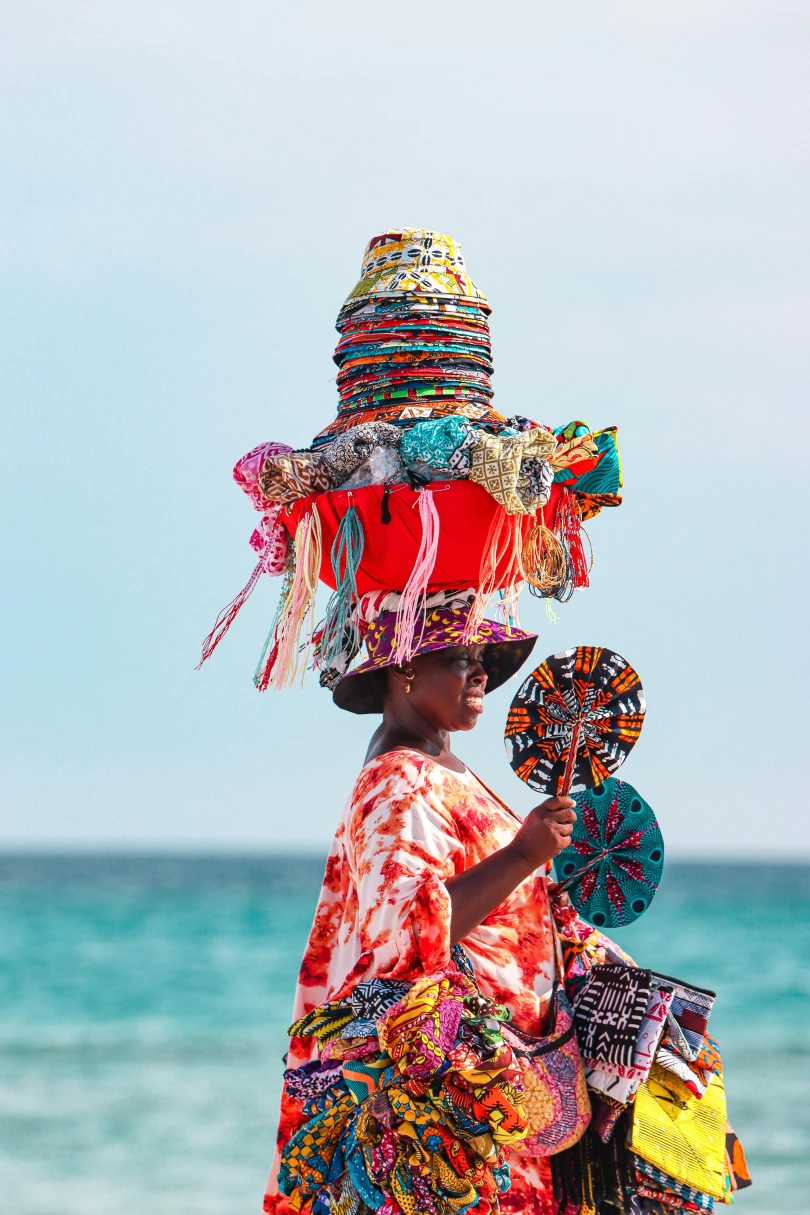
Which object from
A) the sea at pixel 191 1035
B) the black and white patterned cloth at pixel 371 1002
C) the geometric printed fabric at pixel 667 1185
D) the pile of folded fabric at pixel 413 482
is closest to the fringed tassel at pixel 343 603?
the pile of folded fabric at pixel 413 482

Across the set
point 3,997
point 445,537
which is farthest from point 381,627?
point 3,997

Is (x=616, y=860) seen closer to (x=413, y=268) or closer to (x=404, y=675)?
(x=404, y=675)

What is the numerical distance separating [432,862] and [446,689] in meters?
0.47

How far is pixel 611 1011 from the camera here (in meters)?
3.56

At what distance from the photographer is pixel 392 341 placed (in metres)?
3.82

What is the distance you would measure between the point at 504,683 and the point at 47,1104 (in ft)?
30.4

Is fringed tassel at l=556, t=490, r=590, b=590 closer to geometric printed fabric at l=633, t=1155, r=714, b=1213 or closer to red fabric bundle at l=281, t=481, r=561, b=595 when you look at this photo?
red fabric bundle at l=281, t=481, r=561, b=595

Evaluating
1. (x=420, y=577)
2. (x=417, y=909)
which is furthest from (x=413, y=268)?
(x=417, y=909)

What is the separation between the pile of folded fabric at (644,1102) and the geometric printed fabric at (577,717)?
452 millimetres

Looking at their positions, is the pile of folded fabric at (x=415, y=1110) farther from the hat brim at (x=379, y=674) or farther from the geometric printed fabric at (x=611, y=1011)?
the hat brim at (x=379, y=674)

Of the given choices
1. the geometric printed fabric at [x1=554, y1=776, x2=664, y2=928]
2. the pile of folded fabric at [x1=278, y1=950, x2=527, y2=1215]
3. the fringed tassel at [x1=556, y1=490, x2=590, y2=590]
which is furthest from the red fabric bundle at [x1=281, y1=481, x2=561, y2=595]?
the pile of folded fabric at [x1=278, y1=950, x2=527, y2=1215]

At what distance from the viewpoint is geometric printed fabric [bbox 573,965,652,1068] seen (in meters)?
3.51

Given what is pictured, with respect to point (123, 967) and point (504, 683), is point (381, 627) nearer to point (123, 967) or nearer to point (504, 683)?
point (504, 683)

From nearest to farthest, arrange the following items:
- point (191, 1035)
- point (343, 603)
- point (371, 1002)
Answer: point (371, 1002)
point (343, 603)
point (191, 1035)
